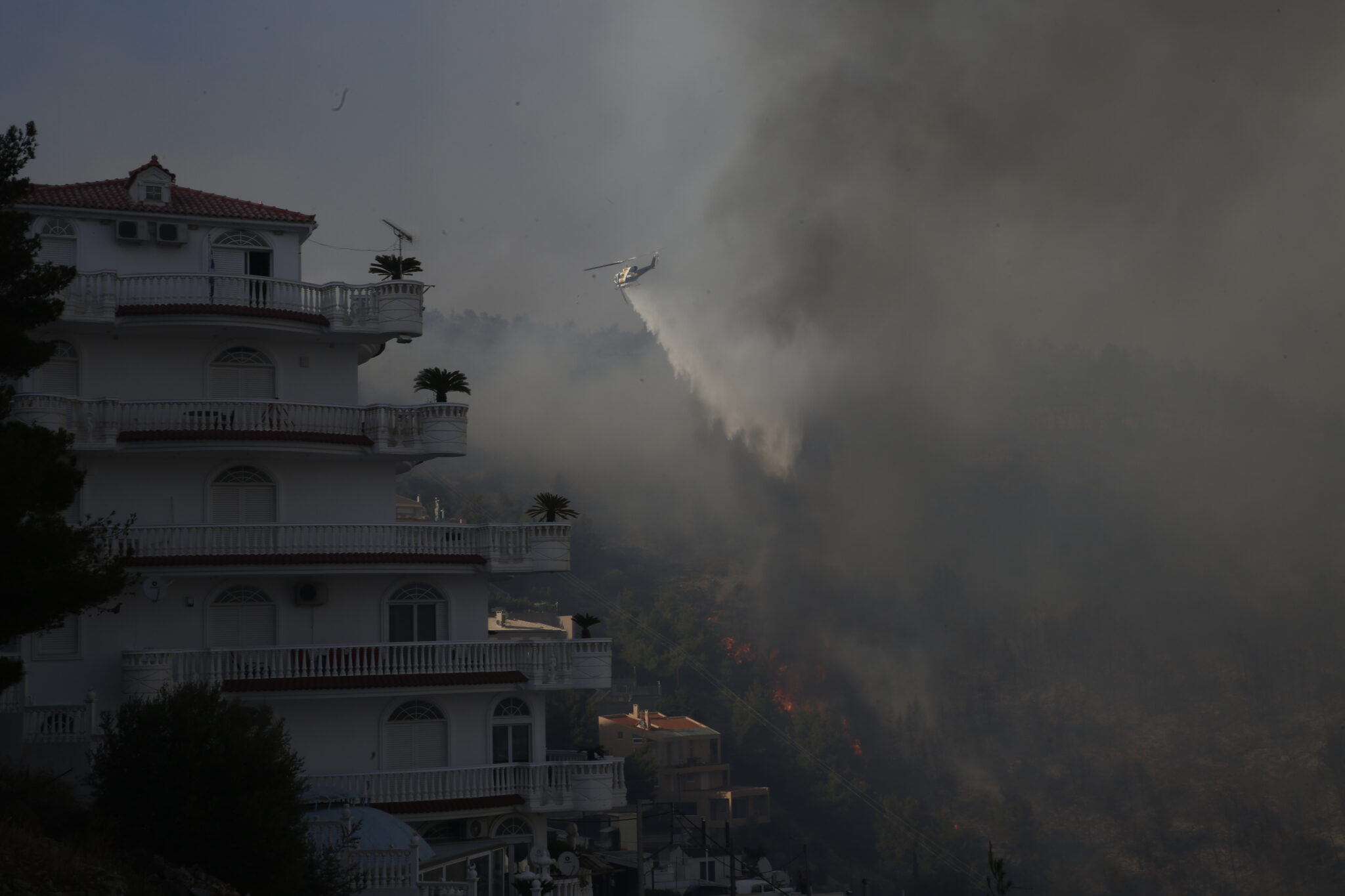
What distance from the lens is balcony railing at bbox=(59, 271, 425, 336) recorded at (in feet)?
118

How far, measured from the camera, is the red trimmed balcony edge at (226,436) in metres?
35.5

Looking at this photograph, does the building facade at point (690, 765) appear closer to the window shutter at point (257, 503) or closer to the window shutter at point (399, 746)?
the window shutter at point (399, 746)

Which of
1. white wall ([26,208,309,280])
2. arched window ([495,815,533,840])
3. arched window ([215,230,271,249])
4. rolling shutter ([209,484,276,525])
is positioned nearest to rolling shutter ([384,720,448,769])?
arched window ([495,815,533,840])

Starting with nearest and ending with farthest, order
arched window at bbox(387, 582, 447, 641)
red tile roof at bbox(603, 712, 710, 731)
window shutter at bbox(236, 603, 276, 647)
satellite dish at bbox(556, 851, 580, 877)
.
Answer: satellite dish at bbox(556, 851, 580, 877)
window shutter at bbox(236, 603, 276, 647)
arched window at bbox(387, 582, 447, 641)
red tile roof at bbox(603, 712, 710, 731)

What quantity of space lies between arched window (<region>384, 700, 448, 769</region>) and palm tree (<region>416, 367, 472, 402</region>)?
906cm

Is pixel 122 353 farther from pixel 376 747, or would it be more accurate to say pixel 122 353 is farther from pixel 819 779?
pixel 819 779

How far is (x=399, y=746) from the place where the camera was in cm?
3722

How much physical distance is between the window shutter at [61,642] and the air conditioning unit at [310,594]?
5.73m

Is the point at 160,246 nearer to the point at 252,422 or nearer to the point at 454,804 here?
the point at 252,422

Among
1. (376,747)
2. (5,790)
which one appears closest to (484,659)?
(376,747)

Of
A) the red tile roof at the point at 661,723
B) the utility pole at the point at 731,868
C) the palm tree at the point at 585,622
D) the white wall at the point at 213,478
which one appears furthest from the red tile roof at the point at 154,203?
the red tile roof at the point at 661,723

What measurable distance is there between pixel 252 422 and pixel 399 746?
10.0 m

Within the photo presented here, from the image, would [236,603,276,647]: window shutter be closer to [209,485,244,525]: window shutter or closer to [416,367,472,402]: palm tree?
[209,485,244,525]: window shutter

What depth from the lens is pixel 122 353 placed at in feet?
121
